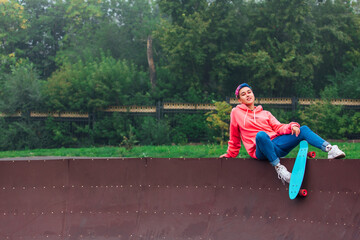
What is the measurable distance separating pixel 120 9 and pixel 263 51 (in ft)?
56.8

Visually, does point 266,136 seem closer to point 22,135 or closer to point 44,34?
point 22,135

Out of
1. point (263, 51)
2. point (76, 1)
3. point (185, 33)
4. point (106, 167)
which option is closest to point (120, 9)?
point (76, 1)

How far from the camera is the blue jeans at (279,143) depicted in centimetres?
416

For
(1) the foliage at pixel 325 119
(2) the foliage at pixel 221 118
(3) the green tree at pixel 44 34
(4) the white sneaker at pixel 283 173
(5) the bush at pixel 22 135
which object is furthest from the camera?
(3) the green tree at pixel 44 34

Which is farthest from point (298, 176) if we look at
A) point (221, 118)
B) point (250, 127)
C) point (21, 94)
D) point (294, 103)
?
point (21, 94)

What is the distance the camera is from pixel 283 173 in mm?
4160

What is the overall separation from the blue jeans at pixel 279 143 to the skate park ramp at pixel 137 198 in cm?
19

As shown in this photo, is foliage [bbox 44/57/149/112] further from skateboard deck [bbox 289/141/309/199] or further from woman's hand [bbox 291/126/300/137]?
skateboard deck [bbox 289/141/309/199]

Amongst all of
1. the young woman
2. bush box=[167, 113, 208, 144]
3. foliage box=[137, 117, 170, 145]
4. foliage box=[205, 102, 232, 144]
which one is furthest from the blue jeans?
bush box=[167, 113, 208, 144]

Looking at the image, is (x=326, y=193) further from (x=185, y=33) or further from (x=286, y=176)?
(x=185, y=33)

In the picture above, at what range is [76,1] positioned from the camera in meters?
34.8

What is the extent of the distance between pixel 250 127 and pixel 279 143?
34cm

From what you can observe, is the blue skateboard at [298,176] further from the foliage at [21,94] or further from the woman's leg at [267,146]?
the foliage at [21,94]

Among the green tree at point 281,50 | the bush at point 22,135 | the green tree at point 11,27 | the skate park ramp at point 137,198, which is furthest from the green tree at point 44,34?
the skate park ramp at point 137,198
